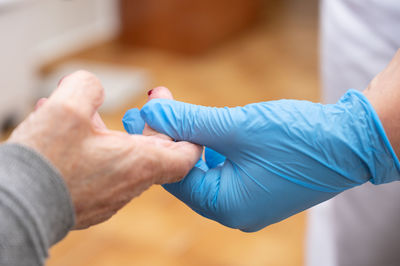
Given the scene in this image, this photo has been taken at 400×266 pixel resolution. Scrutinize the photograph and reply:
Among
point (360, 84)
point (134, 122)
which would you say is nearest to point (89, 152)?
point (134, 122)

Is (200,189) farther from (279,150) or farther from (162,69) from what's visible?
(162,69)

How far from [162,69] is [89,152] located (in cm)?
253

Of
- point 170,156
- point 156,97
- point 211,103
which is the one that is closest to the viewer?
point 170,156

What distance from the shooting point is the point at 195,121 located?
26.0 inches

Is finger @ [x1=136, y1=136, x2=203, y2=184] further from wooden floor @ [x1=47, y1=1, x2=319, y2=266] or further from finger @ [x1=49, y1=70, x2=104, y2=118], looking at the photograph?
wooden floor @ [x1=47, y1=1, x2=319, y2=266]

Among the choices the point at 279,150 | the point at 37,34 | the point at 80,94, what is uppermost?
the point at 80,94

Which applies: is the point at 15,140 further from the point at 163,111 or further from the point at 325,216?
the point at 325,216

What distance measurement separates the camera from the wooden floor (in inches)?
62.0

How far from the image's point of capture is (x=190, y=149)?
65 centimetres

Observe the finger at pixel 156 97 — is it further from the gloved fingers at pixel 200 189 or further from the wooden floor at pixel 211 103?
the wooden floor at pixel 211 103

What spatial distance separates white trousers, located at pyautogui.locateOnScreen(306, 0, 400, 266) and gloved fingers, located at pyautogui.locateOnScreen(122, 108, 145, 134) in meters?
A: 0.44

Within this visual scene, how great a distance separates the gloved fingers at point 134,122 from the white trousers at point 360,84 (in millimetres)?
437

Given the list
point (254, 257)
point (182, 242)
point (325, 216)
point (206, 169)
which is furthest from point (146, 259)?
A: point (206, 169)

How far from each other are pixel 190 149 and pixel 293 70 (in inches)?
101
